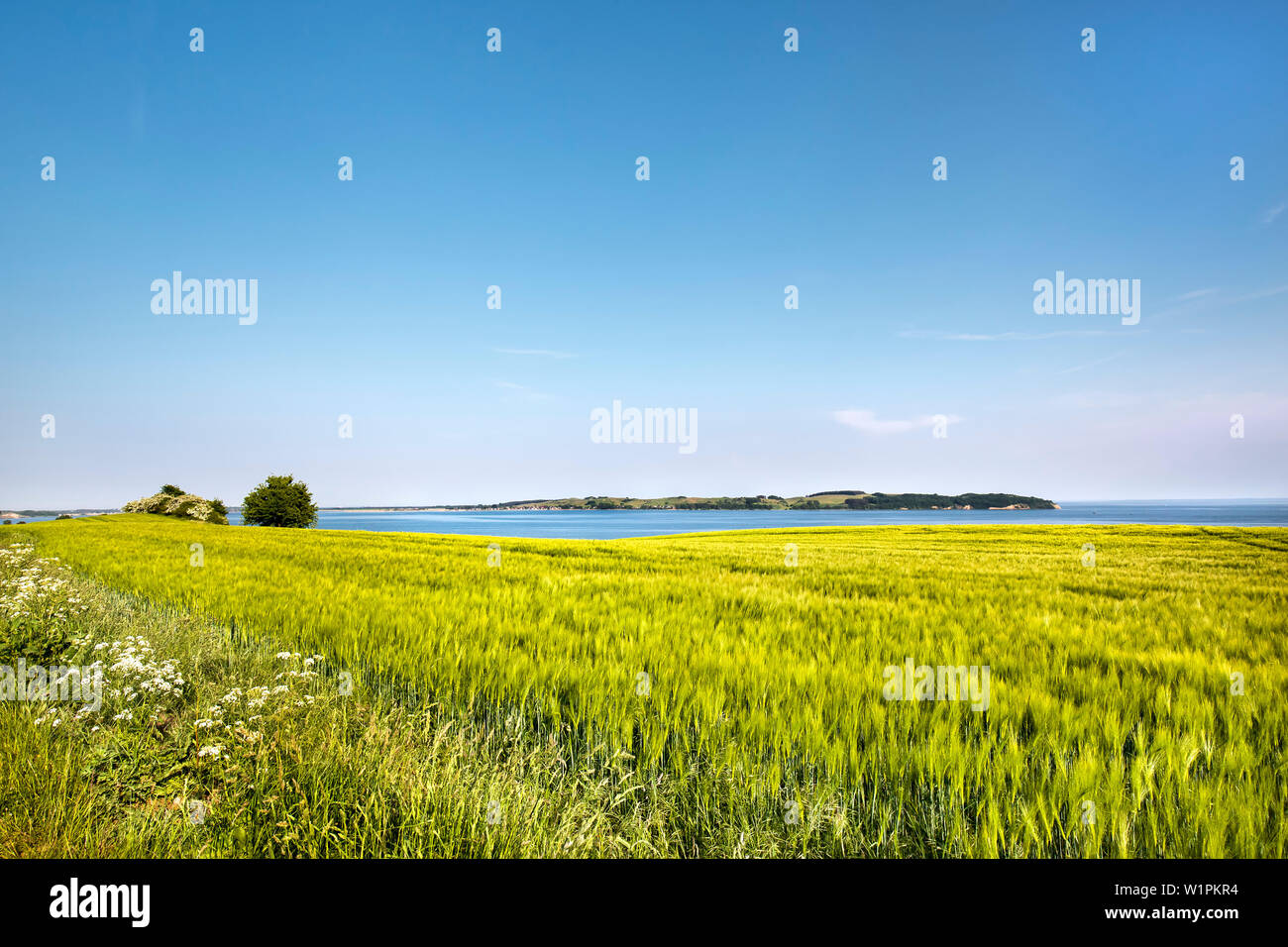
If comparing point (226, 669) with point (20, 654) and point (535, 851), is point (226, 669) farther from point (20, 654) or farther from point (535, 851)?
point (535, 851)

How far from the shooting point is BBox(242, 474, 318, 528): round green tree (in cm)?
6294

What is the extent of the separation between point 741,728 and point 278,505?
7644cm

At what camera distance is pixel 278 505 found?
6300cm

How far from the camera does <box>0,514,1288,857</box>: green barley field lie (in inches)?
87.9

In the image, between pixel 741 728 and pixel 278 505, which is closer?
pixel 741 728

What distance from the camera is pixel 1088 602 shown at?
752 cm

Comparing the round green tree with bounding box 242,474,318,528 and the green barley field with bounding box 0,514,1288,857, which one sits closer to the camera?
the green barley field with bounding box 0,514,1288,857

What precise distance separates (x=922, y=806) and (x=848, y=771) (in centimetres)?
42

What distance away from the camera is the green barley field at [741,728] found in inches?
87.9

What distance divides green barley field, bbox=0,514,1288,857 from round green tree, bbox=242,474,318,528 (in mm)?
68012

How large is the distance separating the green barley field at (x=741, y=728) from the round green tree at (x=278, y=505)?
68012 millimetres

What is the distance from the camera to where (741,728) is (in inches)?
121
